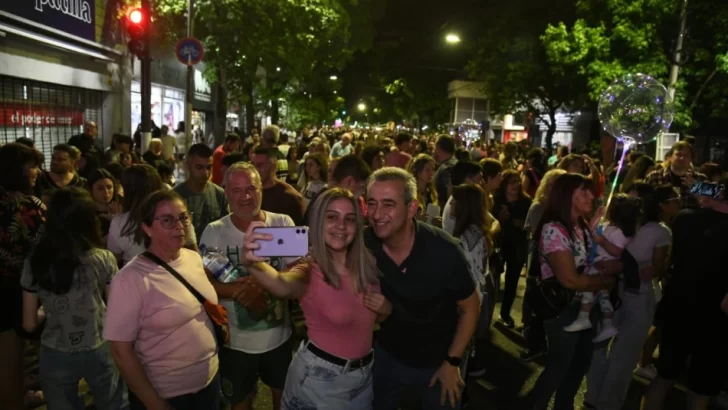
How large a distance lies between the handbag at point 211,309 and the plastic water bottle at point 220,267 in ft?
0.89

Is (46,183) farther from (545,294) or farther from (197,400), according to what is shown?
(545,294)

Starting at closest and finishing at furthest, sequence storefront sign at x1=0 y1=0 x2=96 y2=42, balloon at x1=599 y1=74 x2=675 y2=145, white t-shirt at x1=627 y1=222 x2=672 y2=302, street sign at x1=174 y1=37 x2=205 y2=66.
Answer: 1. white t-shirt at x1=627 y1=222 x2=672 y2=302
2. balloon at x1=599 y1=74 x2=675 y2=145
3. storefront sign at x1=0 y1=0 x2=96 y2=42
4. street sign at x1=174 y1=37 x2=205 y2=66

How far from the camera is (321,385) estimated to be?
2.76 m

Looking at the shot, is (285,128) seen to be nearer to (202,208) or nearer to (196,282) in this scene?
(202,208)

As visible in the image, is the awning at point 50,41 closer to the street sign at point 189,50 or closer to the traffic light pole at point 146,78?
the traffic light pole at point 146,78

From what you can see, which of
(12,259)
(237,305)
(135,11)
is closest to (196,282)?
(237,305)

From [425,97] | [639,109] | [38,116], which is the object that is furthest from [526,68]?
[425,97]

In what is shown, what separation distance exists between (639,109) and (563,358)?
4.95 m

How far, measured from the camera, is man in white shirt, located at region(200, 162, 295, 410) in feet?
11.9

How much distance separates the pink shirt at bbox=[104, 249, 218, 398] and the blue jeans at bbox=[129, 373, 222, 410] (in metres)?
0.05

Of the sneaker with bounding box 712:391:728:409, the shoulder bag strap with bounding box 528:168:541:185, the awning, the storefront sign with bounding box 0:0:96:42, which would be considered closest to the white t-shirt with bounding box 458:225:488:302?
the sneaker with bounding box 712:391:728:409

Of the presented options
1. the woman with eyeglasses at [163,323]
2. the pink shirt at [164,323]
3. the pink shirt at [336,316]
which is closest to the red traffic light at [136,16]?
the woman with eyeglasses at [163,323]

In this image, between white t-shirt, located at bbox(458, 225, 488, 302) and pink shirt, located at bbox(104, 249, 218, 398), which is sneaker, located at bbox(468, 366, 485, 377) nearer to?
white t-shirt, located at bbox(458, 225, 488, 302)

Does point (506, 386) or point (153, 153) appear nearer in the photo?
point (506, 386)
